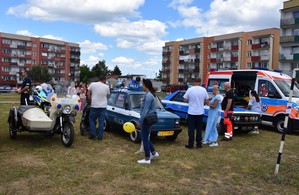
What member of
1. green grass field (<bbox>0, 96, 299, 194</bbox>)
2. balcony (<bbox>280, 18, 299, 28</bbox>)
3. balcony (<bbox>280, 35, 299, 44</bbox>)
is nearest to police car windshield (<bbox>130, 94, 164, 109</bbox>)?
green grass field (<bbox>0, 96, 299, 194</bbox>)

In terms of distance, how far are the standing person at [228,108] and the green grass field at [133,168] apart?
0.55 meters

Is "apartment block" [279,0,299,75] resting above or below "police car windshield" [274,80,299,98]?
above

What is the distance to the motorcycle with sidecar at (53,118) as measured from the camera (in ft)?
26.3

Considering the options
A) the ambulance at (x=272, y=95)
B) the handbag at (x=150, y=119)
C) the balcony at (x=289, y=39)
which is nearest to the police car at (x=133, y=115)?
the handbag at (x=150, y=119)

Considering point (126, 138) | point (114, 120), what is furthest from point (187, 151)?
point (114, 120)

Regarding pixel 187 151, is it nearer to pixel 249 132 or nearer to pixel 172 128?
pixel 172 128

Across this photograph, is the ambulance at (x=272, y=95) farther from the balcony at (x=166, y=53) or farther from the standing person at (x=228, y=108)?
the balcony at (x=166, y=53)

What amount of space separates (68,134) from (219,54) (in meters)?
73.9

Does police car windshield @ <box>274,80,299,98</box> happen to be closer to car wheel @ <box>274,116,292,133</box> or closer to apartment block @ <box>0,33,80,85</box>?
car wheel @ <box>274,116,292,133</box>

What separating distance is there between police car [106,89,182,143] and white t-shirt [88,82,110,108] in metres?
0.79

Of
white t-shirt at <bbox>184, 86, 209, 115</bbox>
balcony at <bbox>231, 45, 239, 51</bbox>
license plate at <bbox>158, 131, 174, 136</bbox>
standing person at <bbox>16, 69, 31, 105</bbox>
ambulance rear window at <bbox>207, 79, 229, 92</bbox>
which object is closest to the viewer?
white t-shirt at <bbox>184, 86, 209, 115</bbox>

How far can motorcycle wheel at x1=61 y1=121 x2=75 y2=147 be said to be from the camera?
8.06 metres

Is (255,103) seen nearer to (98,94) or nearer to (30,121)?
(98,94)

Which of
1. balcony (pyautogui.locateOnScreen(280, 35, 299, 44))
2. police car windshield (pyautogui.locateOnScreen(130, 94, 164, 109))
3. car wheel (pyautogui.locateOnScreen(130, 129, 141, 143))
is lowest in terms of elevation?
car wheel (pyautogui.locateOnScreen(130, 129, 141, 143))
